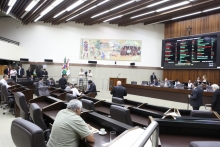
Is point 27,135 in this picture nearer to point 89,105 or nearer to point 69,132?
point 69,132

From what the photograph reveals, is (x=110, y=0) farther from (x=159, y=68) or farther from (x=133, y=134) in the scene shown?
(x=133, y=134)

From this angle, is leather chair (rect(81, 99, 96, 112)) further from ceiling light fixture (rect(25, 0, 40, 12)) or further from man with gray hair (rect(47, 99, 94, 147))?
ceiling light fixture (rect(25, 0, 40, 12))

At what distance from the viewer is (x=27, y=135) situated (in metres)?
1.51

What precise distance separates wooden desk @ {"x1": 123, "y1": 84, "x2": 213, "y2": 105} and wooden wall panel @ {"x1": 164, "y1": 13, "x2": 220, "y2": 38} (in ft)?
18.9

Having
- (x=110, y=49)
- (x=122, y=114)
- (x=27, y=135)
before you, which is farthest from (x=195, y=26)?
(x=27, y=135)

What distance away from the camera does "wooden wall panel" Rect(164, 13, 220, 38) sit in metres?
11.4

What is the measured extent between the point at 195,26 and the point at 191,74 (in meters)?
3.22

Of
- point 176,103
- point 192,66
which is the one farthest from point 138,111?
point 192,66

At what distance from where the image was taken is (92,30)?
15.1 m

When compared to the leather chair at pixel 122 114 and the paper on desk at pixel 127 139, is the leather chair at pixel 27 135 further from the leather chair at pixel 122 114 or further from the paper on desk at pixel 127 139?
the leather chair at pixel 122 114

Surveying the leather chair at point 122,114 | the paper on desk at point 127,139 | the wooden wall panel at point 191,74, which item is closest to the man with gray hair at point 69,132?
the paper on desk at point 127,139

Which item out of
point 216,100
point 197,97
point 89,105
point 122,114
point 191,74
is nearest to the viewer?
point 122,114

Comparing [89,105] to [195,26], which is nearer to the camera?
[89,105]

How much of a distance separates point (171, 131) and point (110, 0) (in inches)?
351
